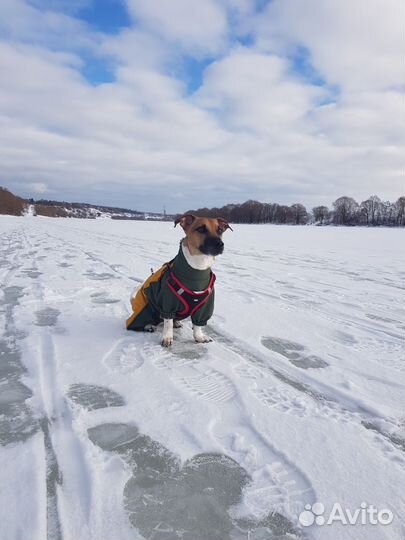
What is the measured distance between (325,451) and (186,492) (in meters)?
0.77

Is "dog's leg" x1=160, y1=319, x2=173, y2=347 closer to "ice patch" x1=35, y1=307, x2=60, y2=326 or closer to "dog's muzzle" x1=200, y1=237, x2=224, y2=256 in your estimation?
"dog's muzzle" x1=200, y1=237, x2=224, y2=256

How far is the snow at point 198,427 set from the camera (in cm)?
140

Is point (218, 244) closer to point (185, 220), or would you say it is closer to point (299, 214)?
point (185, 220)

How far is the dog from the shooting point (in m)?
3.21

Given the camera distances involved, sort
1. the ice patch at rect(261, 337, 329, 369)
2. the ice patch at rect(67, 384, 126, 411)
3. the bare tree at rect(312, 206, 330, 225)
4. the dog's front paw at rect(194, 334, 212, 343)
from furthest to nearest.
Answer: the bare tree at rect(312, 206, 330, 225) < the dog's front paw at rect(194, 334, 212, 343) < the ice patch at rect(261, 337, 329, 369) < the ice patch at rect(67, 384, 126, 411)

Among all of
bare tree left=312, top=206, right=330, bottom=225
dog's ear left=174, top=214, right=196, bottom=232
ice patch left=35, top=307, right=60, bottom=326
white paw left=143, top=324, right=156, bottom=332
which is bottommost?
ice patch left=35, top=307, right=60, bottom=326

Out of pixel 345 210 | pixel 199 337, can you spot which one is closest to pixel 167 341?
pixel 199 337

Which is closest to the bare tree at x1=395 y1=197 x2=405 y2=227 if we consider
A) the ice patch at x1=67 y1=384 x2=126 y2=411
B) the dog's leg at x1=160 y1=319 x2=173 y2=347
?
the dog's leg at x1=160 y1=319 x2=173 y2=347

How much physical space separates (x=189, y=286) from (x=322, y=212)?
346ft

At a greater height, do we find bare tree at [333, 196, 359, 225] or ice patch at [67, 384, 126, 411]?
bare tree at [333, 196, 359, 225]

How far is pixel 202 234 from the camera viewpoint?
331 cm

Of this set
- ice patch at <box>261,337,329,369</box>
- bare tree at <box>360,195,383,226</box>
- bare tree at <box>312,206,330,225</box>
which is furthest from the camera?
bare tree at <box>312,206,330,225</box>

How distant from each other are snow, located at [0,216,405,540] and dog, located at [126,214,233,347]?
0.79 ft

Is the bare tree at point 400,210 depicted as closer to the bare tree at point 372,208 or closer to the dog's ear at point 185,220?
the bare tree at point 372,208
